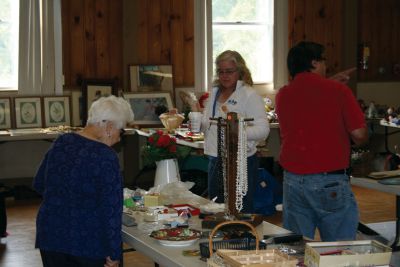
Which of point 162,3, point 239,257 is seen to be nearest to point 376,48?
point 162,3

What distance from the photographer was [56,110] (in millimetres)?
7754

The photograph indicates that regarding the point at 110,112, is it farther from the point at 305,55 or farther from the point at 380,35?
the point at 380,35

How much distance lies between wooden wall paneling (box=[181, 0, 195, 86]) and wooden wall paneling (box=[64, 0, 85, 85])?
120 centimetres

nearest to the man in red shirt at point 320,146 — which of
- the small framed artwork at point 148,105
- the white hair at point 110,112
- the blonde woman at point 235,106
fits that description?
the blonde woman at point 235,106

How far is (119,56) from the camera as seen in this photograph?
8.10 m

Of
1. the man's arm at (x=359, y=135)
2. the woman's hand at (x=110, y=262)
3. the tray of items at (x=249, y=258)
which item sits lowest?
the woman's hand at (x=110, y=262)

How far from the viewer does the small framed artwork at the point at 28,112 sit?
24.9ft

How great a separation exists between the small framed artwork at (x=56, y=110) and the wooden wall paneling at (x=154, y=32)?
1097 mm

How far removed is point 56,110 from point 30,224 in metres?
1.65

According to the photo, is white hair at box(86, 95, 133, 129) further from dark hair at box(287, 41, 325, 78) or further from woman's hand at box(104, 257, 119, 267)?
dark hair at box(287, 41, 325, 78)

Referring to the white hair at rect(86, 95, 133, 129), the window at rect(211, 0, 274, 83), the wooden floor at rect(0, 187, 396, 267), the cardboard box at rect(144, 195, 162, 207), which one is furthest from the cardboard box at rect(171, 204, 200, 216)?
the window at rect(211, 0, 274, 83)

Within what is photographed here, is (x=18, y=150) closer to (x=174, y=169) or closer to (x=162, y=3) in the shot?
(x=162, y=3)

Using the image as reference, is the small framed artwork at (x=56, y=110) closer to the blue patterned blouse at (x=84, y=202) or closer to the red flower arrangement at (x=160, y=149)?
the red flower arrangement at (x=160, y=149)

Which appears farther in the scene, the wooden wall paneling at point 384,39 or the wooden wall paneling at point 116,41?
the wooden wall paneling at point 384,39
